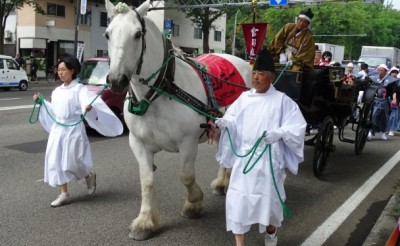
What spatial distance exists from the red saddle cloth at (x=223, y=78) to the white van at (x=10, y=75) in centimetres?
1636

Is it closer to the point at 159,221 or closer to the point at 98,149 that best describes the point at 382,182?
the point at 159,221

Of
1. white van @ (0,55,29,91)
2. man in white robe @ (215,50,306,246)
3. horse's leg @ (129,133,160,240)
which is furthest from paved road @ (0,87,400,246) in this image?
white van @ (0,55,29,91)

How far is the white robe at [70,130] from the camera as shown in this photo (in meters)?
5.00

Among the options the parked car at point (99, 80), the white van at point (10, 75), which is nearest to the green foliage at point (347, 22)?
the white van at point (10, 75)

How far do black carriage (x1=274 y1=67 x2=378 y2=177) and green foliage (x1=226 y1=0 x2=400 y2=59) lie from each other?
32170mm

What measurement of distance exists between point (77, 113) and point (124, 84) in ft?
6.21

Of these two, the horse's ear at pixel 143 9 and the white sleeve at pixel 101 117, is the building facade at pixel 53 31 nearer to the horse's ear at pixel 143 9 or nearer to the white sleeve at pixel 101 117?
the white sleeve at pixel 101 117

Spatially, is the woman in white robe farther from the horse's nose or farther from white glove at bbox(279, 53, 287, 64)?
white glove at bbox(279, 53, 287, 64)

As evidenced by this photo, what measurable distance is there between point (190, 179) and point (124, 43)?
1597 millimetres

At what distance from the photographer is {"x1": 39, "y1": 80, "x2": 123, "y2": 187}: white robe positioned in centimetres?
500

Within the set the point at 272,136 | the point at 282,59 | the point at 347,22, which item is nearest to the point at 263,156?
the point at 272,136

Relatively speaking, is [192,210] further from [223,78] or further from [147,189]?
[223,78]

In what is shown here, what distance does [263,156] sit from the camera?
11.7ft

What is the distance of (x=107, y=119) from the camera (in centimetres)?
512
